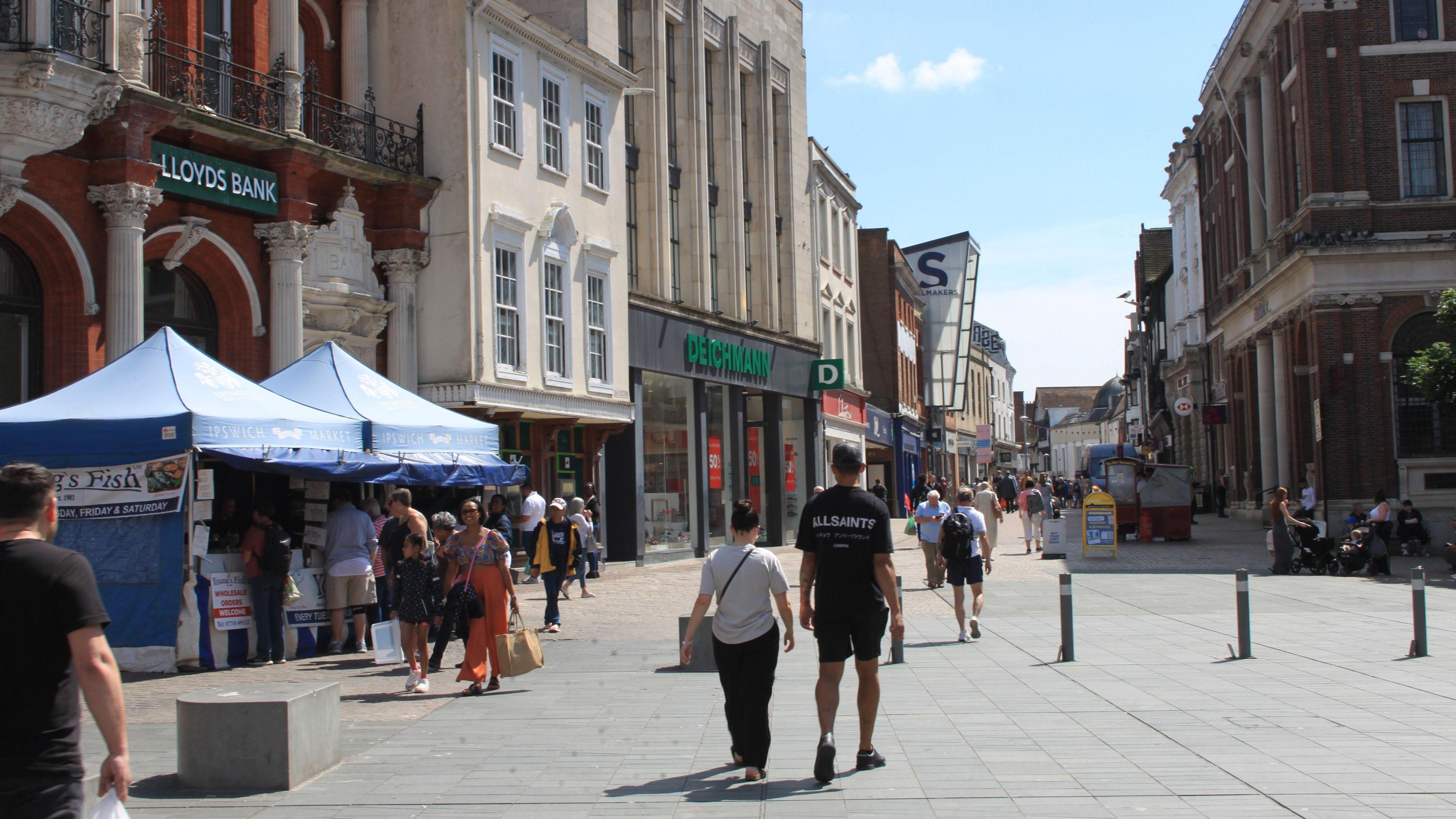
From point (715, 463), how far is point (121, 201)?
18.5 meters

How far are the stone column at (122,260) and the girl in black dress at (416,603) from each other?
20.8 ft

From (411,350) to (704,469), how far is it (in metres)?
10.8

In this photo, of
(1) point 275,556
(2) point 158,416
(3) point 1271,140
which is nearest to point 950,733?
(1) point 275,556

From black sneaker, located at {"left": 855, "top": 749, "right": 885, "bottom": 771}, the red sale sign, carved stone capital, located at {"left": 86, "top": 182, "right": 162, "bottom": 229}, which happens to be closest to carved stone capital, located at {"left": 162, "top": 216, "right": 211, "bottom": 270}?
carved stone capital, located at {"left": 86, "top": 182, "right": 162, "bottom": 229}

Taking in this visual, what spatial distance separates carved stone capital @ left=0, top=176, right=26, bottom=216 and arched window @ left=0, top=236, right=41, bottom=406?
0.92m

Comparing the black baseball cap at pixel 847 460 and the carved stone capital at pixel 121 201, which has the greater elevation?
the carved stone capital at pixel 121 201

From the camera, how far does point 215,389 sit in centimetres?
1312

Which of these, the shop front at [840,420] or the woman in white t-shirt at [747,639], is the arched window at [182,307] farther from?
the shop front at [840,420]

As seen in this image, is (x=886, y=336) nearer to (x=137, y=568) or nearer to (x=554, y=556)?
(x=554, y=556)

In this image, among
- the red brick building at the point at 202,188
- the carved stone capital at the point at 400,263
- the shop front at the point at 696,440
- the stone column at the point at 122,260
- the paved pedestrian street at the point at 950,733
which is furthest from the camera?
the shop front at the point at 696,440

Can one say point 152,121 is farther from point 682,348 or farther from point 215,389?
point 682,348

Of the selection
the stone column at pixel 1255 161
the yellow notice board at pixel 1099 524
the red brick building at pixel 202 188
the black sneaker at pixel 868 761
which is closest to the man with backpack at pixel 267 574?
the red brick building at pixel 202 188

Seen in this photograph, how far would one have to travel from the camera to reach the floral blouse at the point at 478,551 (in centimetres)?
1106

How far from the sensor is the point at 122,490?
40.6ft
